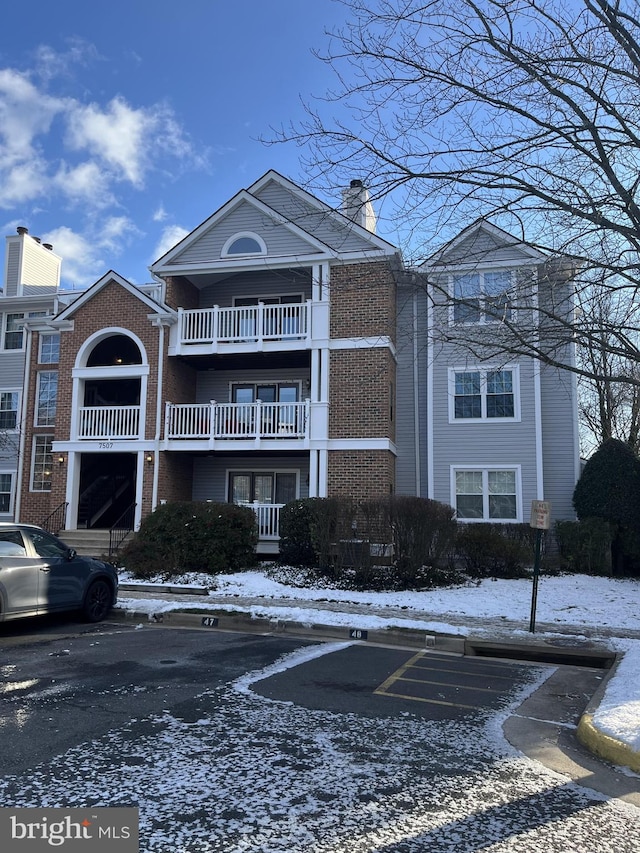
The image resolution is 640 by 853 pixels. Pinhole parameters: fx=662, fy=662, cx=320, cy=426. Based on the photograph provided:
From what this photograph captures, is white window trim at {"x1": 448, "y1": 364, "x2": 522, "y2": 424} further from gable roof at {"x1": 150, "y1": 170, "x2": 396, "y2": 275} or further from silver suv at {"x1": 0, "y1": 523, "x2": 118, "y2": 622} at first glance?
silver suv at {"x1": 0, "y1": 523, "x2": 118, "y2": 622}

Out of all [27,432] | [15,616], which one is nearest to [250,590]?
[15,616]

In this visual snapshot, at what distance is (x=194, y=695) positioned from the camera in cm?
625

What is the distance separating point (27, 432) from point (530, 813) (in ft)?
72.8

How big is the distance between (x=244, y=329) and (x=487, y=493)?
8.41 m

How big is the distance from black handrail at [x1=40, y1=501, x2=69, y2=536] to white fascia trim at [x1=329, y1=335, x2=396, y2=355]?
894 centimetres

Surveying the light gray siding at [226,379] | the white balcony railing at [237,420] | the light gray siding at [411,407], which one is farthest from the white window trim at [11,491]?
the light gray siding at [411,407]

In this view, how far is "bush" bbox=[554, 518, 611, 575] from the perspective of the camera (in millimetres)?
16172

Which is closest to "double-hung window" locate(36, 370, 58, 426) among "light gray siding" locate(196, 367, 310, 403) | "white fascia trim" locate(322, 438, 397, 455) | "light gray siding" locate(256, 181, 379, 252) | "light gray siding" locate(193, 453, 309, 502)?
"light gray siding" locate(196, 367, 310, 403)

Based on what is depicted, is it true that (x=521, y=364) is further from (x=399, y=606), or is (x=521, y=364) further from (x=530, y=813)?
(x=530, y=813)

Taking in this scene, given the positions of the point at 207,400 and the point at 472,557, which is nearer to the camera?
the point at 472,557

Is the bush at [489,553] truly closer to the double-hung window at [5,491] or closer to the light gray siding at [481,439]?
the light gray siding at [481,439]

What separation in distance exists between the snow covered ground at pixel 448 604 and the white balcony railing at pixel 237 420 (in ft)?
15.7

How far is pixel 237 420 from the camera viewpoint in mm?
18703

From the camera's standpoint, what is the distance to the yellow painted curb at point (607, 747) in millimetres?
4961
